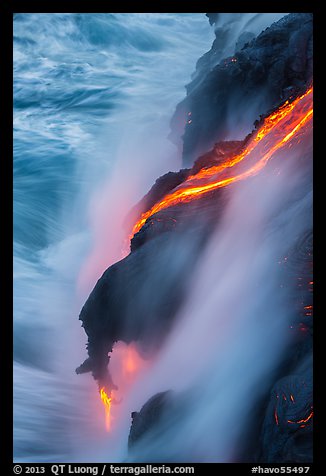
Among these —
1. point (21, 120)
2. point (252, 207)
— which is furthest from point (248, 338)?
point (21, 120)

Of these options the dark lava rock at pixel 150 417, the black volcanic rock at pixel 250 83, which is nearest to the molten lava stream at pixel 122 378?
the dark lava rock at pixel 150 417

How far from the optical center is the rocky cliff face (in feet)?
15.7

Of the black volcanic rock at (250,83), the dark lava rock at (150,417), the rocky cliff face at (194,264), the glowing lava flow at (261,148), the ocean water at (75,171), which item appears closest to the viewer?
the rocky cliff face at (194,264)

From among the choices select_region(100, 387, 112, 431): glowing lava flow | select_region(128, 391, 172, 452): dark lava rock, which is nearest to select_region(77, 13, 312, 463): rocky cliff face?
select_region(128, 391, 172, 452): dark lava rock

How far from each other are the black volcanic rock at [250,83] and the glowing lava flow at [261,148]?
4.39 ft

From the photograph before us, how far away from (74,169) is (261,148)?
9247 millimetres

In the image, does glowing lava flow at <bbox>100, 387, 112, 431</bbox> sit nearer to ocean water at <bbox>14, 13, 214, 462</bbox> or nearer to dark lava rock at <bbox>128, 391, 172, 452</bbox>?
ocean water at <bbox>14, 13, 214, 462</bbox>

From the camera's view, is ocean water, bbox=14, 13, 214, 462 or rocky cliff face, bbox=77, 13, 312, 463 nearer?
rocky cliff face, bbox=77, 13, 312, 463

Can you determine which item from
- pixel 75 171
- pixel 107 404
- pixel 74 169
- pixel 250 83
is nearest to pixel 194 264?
pixel 107 404

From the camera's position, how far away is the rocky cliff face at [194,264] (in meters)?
4.79

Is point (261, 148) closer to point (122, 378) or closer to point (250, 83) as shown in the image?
point (250, 83)

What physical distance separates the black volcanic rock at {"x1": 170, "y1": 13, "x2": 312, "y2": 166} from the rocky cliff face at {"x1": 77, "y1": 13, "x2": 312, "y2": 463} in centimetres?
2

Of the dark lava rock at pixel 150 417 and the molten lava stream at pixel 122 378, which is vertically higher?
the molten lava stream at pixel 122 378
